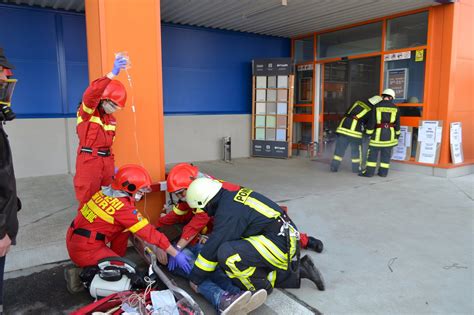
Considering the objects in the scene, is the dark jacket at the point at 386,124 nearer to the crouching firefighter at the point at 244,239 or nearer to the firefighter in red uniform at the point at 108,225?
the crouching firefighter at the point at 244,239

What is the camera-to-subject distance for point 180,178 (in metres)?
3.55

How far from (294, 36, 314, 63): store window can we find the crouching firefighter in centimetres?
850

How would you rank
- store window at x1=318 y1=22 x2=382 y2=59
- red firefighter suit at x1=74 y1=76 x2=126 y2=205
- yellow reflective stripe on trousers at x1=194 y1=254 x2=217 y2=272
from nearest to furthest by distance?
1. yellow reflective stripe on trousers at x1=194 y1=254 x2=217 y2=272
2. red firefighter suit at x1=74 y1=76 x2=126 y2=205
3. store window at x1=318 y1=22 x2=382 y2=59

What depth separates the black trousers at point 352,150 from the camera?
8.24 metres

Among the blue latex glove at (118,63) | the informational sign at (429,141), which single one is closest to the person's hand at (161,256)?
the blue latex glove at (118,63)

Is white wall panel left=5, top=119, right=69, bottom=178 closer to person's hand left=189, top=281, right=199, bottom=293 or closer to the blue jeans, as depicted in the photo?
person's hand left=189, top=281, right=199, bottom=293

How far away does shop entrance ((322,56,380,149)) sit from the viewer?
10.6m

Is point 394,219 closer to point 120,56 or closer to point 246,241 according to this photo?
point 246,241

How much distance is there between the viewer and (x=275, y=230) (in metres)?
3.02

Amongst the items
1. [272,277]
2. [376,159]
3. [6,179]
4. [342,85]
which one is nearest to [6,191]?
[6,179]

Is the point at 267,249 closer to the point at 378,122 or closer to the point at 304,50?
the point at 378,122

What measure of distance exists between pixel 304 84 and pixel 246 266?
8.80 metres

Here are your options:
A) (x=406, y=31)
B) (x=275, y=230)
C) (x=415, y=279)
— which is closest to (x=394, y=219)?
(x=415, y=279)

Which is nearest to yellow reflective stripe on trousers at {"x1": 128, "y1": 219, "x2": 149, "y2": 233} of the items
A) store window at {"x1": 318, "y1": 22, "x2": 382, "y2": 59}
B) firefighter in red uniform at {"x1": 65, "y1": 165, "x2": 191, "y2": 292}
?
firefighter in red uniform at {"x1": 65, "y1": 165, "x2": 191, "y2": 292}
